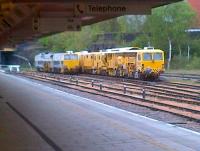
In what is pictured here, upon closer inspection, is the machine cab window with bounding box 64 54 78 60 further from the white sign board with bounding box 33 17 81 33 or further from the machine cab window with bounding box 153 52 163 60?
the white sign board with bounding box 33 17 81 33

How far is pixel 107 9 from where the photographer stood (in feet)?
54.9

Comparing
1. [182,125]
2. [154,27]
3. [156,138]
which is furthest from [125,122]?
[154,27]

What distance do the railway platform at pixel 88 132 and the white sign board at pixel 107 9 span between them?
133 inches

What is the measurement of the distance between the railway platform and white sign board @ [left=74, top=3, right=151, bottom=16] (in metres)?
3.39

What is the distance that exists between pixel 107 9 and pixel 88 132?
423 centimetres

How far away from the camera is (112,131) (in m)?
14.5

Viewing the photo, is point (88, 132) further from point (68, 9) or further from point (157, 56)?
point (157, 56)

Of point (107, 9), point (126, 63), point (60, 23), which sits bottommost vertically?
point (126, 63)

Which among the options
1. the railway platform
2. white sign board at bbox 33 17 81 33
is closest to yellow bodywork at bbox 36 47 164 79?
white sign board at bbox 33 17 81 33

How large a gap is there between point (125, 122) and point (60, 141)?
418 cm

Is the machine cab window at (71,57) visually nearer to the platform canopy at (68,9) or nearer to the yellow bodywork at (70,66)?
the yellow bodywork at (70,66)

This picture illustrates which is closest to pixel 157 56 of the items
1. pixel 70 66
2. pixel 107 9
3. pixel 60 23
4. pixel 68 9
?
pixel 70 66

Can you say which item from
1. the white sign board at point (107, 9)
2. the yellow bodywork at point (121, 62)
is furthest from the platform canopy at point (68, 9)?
the yellow bodywork at point (121, 62)

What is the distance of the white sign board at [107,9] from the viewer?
54.8 feet
